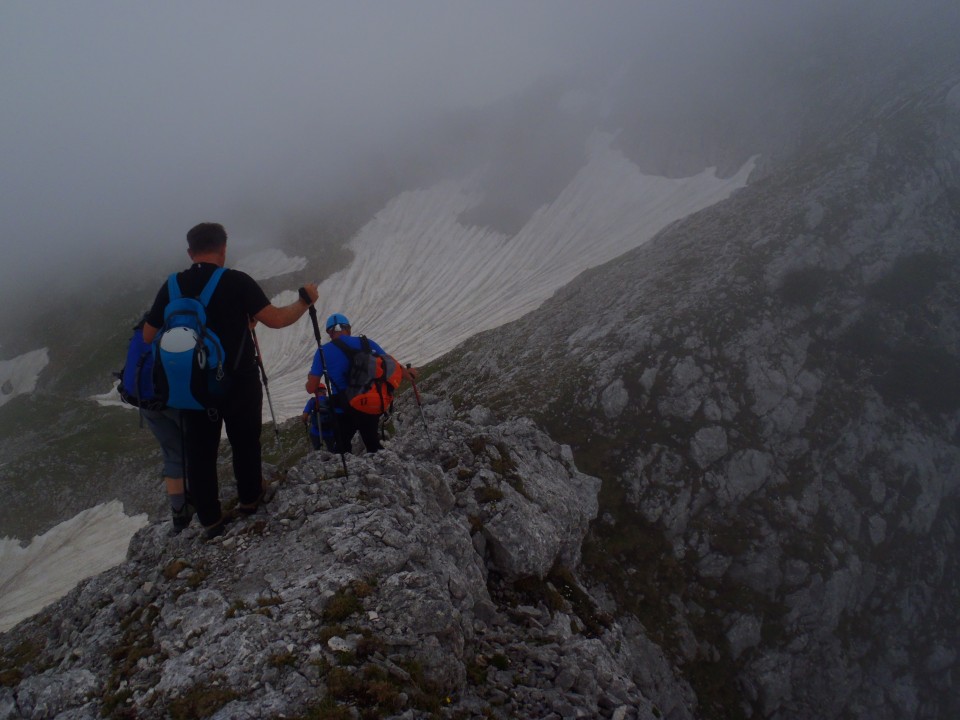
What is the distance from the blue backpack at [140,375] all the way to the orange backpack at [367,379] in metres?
4.51

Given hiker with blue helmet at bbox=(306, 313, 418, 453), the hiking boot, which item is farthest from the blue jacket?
the hiking boot

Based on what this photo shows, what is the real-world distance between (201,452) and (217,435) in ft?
1.10

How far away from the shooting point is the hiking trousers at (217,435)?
794 centimetres

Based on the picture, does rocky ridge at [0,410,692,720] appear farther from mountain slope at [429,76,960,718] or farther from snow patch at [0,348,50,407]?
snow patch at [0,348,50,407]

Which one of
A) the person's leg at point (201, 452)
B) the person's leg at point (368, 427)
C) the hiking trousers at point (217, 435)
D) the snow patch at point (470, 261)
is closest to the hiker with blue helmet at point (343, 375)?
the person's leg at point (368, 427)

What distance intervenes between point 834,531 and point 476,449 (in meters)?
23.2

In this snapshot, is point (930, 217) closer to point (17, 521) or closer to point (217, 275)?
point (217, 275)

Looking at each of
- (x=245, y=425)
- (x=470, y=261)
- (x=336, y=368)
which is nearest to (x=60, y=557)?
(x=336, y=368)

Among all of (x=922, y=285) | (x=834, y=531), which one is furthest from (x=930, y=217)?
(x=834, y=531)

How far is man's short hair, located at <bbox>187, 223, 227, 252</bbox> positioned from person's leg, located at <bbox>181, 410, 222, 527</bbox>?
2.37 m

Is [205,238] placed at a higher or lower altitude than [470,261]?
lower

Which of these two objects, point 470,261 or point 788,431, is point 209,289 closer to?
point 788,431

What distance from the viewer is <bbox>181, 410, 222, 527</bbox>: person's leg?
7949mm

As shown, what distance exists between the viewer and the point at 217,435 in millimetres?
8289
